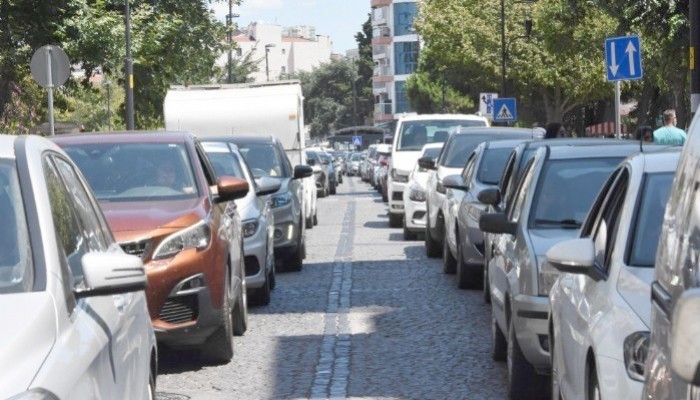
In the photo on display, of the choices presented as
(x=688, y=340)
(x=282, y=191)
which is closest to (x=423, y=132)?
(x=282, y=191)

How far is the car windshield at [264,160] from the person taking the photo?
1891 cm

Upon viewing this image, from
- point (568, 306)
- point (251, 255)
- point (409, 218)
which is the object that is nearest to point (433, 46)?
point (409, 218)

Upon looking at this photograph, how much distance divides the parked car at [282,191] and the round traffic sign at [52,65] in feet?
12.4

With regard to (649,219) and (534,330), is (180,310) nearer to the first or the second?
(534,330)

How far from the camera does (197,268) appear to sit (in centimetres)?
980

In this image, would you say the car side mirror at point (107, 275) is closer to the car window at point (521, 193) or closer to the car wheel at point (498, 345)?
the car window at point (521, 193)

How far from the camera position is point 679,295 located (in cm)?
326

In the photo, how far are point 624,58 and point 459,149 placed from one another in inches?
102

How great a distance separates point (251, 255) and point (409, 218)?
901 centimetres

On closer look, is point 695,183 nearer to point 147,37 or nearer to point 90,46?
point 90,46

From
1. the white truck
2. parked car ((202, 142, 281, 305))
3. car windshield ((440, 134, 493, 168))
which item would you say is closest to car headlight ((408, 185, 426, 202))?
car windshield ((440, 134, 493, 168))

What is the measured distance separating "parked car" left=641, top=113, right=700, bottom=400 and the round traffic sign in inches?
725

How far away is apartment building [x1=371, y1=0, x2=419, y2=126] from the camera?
14625cm

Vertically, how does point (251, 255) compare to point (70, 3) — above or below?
below
